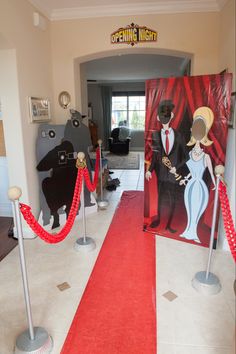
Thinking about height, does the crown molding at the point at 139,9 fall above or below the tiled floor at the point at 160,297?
above

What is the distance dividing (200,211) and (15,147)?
2272 mm

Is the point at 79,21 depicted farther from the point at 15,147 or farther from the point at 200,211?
the point at 200,211

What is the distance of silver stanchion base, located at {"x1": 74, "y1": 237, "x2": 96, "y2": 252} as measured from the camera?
2.95 meters

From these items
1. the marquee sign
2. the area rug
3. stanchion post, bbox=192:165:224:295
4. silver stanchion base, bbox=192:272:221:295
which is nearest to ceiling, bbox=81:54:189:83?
the marquee sign

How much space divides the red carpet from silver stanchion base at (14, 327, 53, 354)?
121 mm

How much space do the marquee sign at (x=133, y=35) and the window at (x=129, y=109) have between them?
7.49 metres

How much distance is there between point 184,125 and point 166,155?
40 centimetres

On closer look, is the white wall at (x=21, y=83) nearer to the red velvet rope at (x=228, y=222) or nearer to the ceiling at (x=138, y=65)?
the red velvet rope at (x=228, y=222)

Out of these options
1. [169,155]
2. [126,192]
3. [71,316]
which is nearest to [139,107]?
[126,192]

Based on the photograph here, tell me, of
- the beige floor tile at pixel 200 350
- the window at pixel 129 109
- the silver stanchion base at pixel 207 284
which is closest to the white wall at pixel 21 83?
the silver stanchion base at pixel 207 284

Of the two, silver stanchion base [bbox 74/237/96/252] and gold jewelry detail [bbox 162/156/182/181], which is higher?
gold jewelry detail [bbox 162/156/182/181]

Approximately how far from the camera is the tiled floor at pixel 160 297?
1.83m

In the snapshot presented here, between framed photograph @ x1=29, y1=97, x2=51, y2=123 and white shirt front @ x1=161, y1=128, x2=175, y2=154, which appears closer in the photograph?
white shirt front @ x1=161, y1=128, x2=175, y2=154

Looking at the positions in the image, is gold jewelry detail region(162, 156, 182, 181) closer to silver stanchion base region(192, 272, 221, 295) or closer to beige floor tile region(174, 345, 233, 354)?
silver stanchion base region(192, 272, 221, 295)
